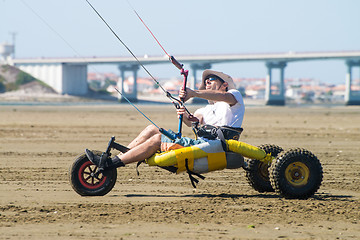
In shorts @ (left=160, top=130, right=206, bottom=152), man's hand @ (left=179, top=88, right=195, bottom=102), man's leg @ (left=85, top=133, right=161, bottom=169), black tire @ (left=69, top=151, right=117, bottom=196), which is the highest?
man's hand @ (left=179, top=88, right=195, bottom=102)

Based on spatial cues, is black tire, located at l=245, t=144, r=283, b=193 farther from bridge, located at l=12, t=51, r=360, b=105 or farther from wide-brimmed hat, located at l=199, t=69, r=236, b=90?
bridge, located at l=12, t=51, r=360, b=105

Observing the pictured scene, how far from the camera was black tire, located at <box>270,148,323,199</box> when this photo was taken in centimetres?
764

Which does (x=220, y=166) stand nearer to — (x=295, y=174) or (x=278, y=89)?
(x=295, y=174)

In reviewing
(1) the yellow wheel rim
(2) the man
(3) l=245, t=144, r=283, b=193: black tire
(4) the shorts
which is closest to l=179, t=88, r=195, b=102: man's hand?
(2) the man

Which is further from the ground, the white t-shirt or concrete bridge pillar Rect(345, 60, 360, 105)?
concrete bridge pillar Rect(345, 60, 360, 105)

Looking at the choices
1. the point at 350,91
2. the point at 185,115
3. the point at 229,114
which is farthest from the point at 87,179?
the point at 350,91

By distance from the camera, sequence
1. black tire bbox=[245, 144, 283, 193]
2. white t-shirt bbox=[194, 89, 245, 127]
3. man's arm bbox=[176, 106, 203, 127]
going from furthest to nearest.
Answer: black tire bbox=[245, 144, 283, 193] < white t-shirt bbox=[194, 89, 245, 127] < man's arm bbox=[176, 106, 203, 127]

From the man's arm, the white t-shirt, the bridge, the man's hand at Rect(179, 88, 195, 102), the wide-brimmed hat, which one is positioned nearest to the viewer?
the man's hand at Rect(179, 88, 195, 102)

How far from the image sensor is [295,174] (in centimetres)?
771

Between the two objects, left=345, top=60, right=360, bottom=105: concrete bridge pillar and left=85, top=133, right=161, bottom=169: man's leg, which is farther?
left=345, top=60, right=360, bottom=105: concrete bridge pillar

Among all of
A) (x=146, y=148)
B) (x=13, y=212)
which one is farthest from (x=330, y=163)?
(x=13, y=212)

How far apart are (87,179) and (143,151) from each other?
0.78 metres

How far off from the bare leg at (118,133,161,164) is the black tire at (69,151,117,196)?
0.26 metres

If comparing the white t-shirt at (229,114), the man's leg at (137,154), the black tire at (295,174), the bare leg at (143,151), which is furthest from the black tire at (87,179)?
the black tire at (295,174)
